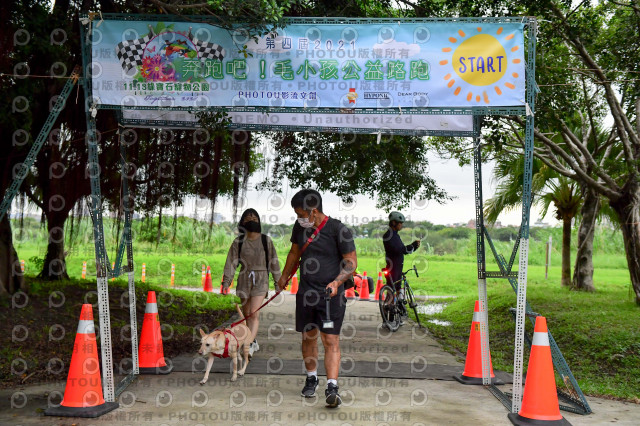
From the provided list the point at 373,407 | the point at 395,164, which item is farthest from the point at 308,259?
the point at 395,164

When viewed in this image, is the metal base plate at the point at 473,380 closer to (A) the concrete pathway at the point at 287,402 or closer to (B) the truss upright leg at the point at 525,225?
(A) the concrete pathway at the point at 287,402

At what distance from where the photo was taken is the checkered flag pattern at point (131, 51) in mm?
6082

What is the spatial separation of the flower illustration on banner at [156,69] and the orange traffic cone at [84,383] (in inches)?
86.6

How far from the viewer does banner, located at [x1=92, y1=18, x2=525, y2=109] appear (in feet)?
19.6

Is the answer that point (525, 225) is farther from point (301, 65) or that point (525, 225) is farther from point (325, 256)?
point (301, 65)

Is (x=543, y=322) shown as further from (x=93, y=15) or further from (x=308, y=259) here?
(x=93, y=15)

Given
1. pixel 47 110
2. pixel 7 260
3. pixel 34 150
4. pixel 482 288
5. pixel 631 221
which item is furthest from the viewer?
pixel 631 221

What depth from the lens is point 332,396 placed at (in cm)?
575

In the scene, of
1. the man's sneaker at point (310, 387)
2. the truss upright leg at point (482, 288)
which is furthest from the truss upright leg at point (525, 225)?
the man's sneaker at point (310, 387)

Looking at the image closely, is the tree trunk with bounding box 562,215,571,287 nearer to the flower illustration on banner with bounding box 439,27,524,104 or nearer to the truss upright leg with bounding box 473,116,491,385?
the truss upright leg with bounding box 473,116,491,385

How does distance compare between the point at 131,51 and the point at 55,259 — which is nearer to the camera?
the point at 131,51

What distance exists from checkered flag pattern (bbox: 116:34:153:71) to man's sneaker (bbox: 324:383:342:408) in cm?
348

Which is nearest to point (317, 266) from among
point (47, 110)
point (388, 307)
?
point (388, 307)

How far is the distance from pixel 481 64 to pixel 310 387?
3402 mm
